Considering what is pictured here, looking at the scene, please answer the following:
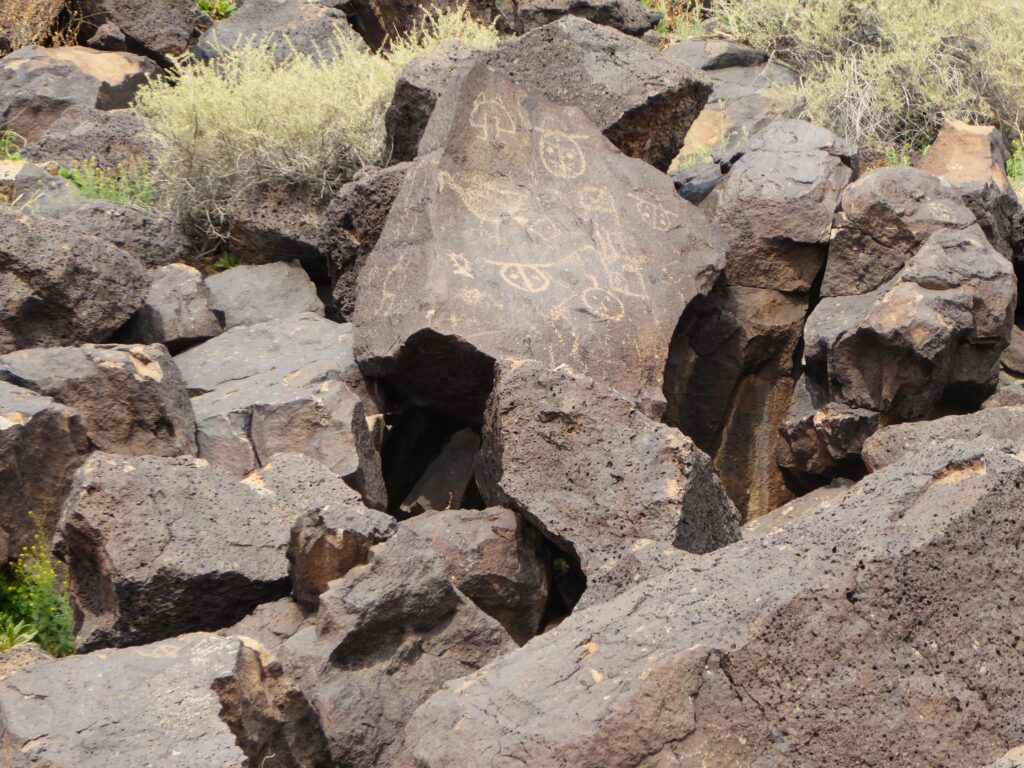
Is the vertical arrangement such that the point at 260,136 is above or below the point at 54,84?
above

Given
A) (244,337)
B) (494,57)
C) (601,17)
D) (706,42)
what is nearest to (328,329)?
(244,337)

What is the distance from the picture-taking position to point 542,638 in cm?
363

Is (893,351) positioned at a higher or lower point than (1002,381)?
higher

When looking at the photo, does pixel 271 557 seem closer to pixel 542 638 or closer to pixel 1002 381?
pixel 542 638

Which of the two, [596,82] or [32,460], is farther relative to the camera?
[596,82]

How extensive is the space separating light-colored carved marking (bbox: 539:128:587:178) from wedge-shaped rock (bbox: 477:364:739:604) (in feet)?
6.61

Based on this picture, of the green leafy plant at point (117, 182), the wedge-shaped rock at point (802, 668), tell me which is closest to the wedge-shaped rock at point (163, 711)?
the wedge-shaped rock at point (802, 668)

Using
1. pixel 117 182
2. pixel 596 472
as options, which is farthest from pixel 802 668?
pixel 117 182

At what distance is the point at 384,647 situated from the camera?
4.20m

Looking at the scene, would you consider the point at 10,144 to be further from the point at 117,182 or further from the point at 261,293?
the point at 261,293

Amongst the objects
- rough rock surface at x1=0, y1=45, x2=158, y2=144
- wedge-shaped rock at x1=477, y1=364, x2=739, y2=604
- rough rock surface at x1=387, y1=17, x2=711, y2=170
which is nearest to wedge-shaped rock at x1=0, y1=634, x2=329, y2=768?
wedge-shaped rock at x1=477, y1=364, x2=739, y2=604

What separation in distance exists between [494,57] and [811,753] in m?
5.61

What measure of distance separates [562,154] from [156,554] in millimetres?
3368

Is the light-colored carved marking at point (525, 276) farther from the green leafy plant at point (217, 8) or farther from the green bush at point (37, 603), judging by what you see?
the green leafy plant at point (217, 8)
